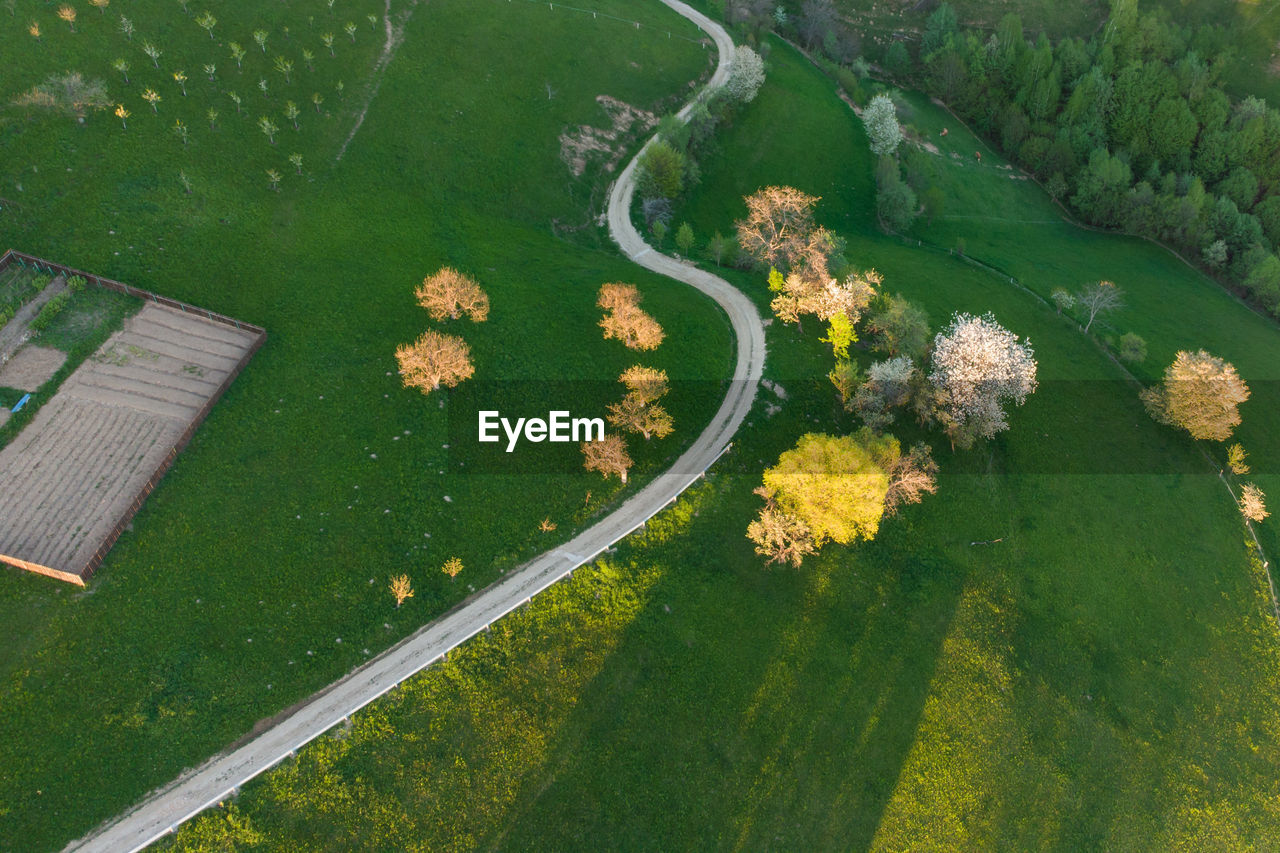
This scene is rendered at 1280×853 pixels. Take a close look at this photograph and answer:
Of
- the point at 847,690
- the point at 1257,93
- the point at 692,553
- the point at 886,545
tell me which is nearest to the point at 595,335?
the point at 692,553

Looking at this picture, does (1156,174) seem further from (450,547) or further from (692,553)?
(450,547)

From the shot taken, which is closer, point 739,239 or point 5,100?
point 5,100

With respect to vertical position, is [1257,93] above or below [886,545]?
above

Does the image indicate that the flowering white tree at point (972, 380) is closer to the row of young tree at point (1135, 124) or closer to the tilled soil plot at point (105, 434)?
the tilled soil plot at point (105, 434)

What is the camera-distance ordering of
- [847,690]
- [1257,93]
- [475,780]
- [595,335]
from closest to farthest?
[475,780]
[847,690]
[595,335]
[1257,93]

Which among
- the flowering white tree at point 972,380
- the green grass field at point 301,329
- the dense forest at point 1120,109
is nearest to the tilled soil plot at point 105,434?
the green grass field at point 301,329

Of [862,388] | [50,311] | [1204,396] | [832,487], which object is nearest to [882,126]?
[1204,396]
